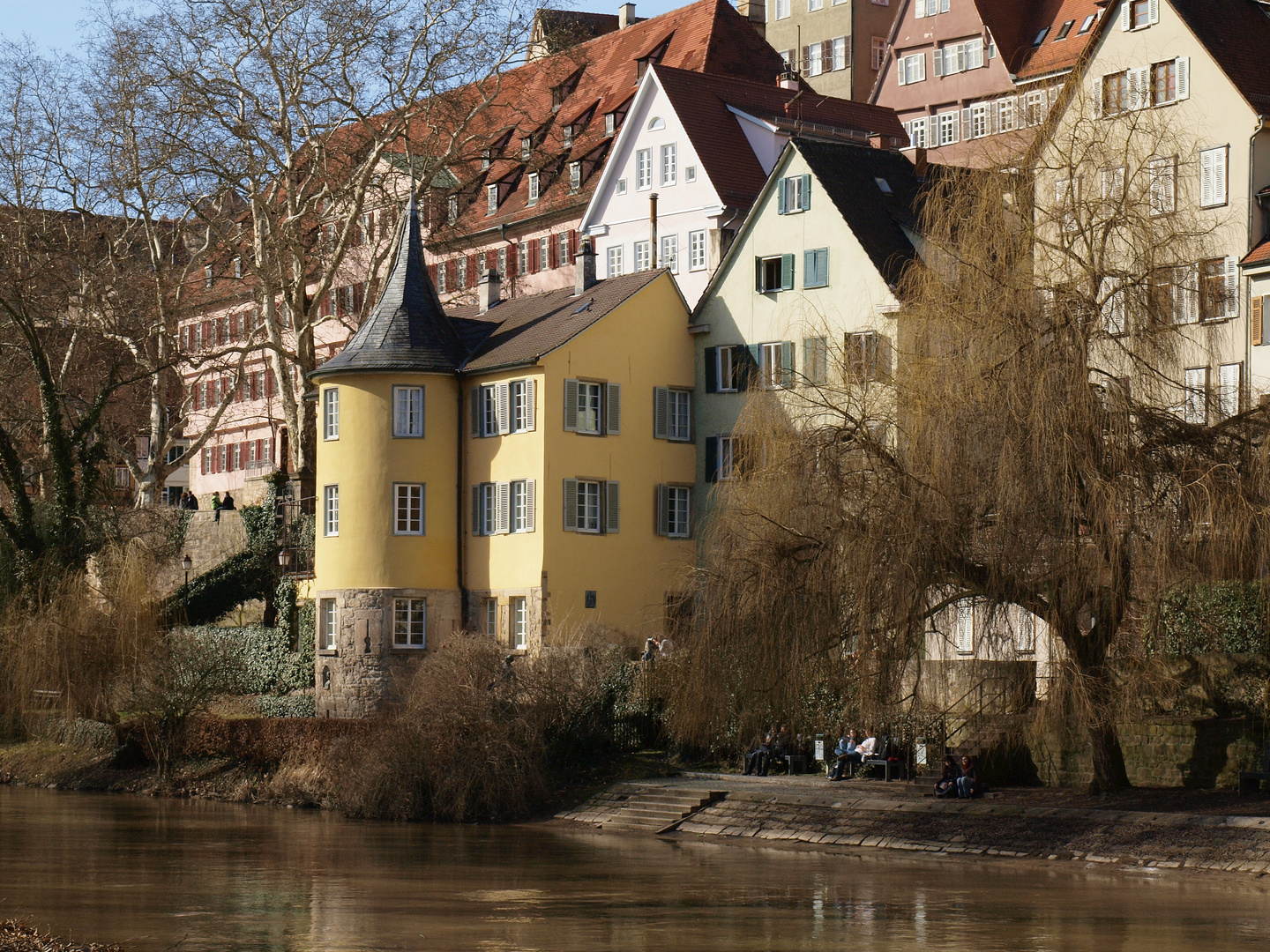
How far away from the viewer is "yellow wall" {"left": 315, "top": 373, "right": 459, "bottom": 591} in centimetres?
5125

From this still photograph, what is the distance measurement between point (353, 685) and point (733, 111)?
2498 centimetres

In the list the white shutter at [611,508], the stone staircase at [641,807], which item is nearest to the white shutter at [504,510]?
the white shutter at [611,508]

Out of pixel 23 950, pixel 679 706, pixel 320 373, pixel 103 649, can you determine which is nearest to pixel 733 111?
pixel 320 373

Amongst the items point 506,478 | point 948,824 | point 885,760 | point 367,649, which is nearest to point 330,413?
point 506,478

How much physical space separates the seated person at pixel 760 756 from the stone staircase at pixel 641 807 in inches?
79.6

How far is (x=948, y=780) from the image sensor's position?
35531mm

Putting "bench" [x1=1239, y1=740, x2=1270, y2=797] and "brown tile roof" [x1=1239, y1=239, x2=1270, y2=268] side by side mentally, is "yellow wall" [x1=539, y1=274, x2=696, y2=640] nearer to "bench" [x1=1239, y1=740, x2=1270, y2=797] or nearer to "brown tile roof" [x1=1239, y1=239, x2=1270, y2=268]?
"brown tile roof" [x1=1239, y1=239, x2=1270, y2=268]

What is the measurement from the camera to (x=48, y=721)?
5075 cm

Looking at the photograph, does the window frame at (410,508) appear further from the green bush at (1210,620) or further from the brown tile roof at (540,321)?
the green bush at (1210,620)

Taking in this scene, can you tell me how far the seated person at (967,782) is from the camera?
35.2 meters

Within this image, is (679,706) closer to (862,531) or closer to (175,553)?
(862,531)

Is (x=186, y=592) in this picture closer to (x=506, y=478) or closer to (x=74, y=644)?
(x=74, y=644)

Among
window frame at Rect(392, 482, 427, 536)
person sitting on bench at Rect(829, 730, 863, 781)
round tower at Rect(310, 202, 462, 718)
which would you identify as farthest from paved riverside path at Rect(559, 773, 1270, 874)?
window frame at Rect(392, 482, 427, 536)

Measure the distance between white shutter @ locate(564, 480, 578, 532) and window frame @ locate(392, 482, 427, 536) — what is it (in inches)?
160
